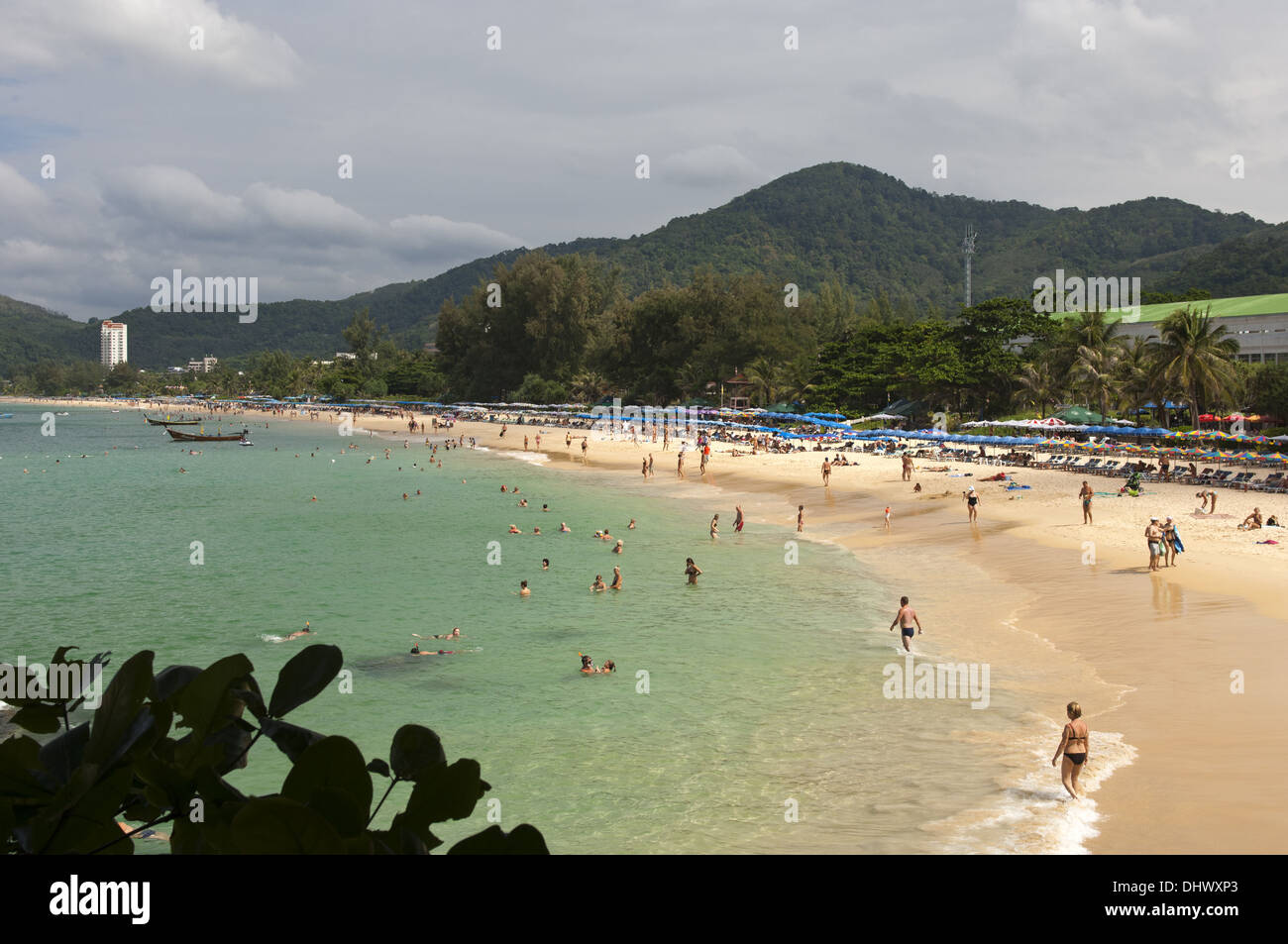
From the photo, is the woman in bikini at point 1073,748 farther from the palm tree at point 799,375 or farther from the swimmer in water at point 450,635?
the palm tree at point 799,375

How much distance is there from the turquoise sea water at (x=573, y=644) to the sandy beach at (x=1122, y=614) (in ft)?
5.06

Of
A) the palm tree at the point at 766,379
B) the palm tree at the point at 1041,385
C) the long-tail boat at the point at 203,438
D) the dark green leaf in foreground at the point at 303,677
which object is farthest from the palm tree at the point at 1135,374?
the long-tail boat at the point at 203,438

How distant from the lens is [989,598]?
22.4 m

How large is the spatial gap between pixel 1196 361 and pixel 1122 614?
3644 centimetres

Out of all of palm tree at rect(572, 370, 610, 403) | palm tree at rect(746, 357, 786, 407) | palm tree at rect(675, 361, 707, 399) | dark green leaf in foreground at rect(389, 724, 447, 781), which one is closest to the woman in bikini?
dark green leaf in foreground at rect(389, 724, 447, 781)

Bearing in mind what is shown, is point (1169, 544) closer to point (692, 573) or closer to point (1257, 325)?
point (692, 573)

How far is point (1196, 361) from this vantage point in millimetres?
49500

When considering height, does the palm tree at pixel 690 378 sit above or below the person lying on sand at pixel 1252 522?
above

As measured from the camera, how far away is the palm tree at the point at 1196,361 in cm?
4944

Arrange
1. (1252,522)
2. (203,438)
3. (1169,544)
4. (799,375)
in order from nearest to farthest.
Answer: (1169,544)
(1252,522)
(799,375)
(203,438)

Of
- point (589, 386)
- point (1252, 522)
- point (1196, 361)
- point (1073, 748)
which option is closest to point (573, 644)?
point (1073, 748)

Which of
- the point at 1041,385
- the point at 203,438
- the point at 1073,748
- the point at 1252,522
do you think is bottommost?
the point at 1073,748

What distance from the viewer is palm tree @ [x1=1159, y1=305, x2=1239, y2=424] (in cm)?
4944
